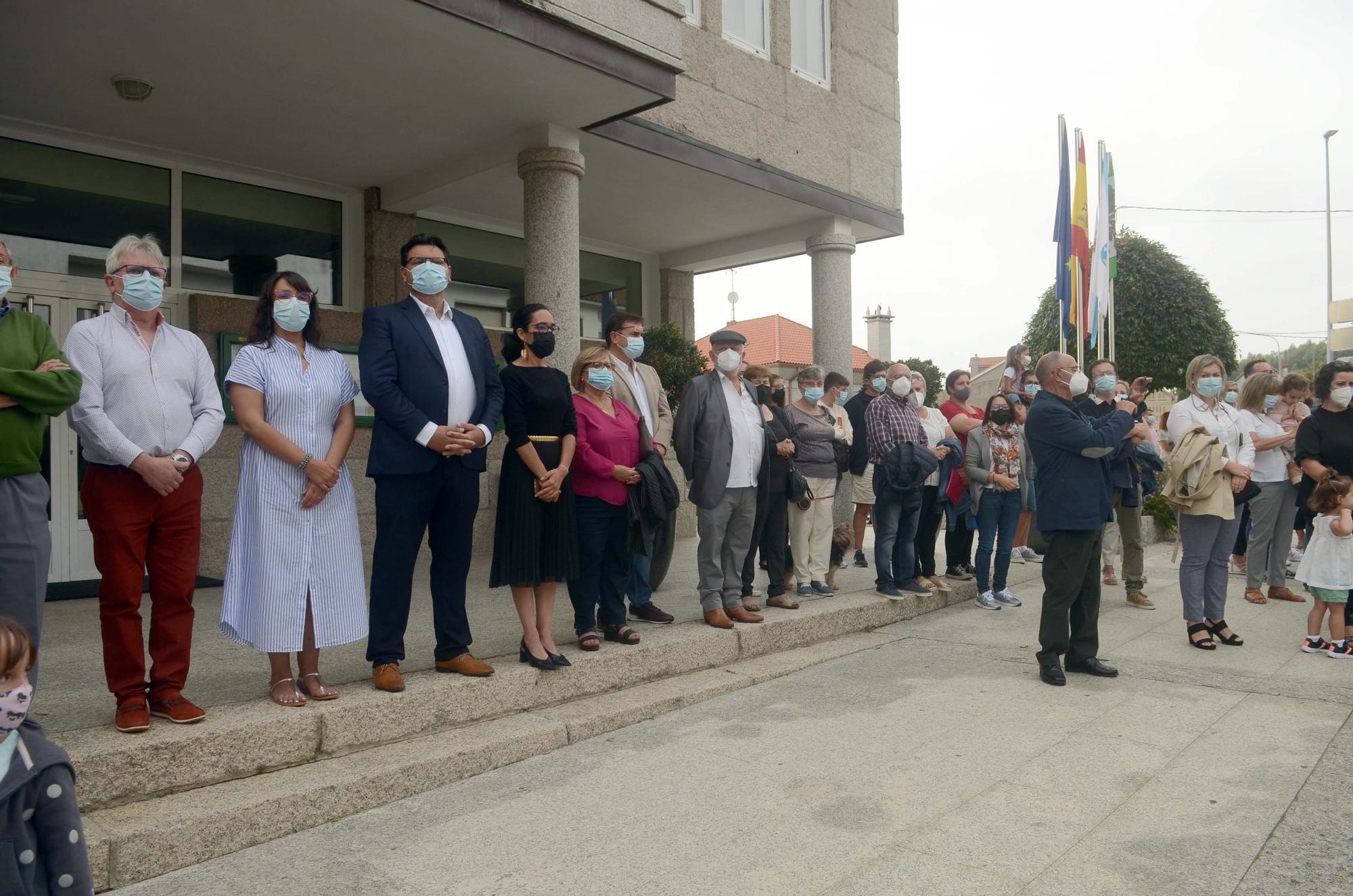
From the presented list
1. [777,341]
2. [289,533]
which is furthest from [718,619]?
[777,341]

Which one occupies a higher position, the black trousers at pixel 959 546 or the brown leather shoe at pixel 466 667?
the black trousers at pixel 959 546

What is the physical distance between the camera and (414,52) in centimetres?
620

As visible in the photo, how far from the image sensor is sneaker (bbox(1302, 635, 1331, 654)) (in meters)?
6.23

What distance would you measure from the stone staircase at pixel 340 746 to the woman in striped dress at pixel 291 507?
0.25 m

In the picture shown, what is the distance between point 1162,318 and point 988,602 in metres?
21.1

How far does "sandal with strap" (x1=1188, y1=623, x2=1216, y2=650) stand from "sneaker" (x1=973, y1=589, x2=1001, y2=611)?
1.64 metres

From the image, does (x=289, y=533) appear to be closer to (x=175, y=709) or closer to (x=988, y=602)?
(x=175, y=709)

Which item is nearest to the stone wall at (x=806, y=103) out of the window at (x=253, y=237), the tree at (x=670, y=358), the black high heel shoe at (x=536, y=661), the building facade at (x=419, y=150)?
the building facade at (x=419, y=150)

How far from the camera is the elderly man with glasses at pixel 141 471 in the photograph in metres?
3.66

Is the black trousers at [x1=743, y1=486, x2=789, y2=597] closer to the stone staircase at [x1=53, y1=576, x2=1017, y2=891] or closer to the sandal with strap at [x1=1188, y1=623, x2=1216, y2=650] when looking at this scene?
the stone staircase at [x1=53, y1=576, x2=1017, y2=891]

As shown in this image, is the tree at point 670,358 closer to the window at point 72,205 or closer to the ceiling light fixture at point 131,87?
the window at point 72,205

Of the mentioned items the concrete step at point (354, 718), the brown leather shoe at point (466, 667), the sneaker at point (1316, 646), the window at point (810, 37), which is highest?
the window at point (810, 37)

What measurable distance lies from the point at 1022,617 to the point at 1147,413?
3.31 metres

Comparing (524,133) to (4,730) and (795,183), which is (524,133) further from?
(4,730)
